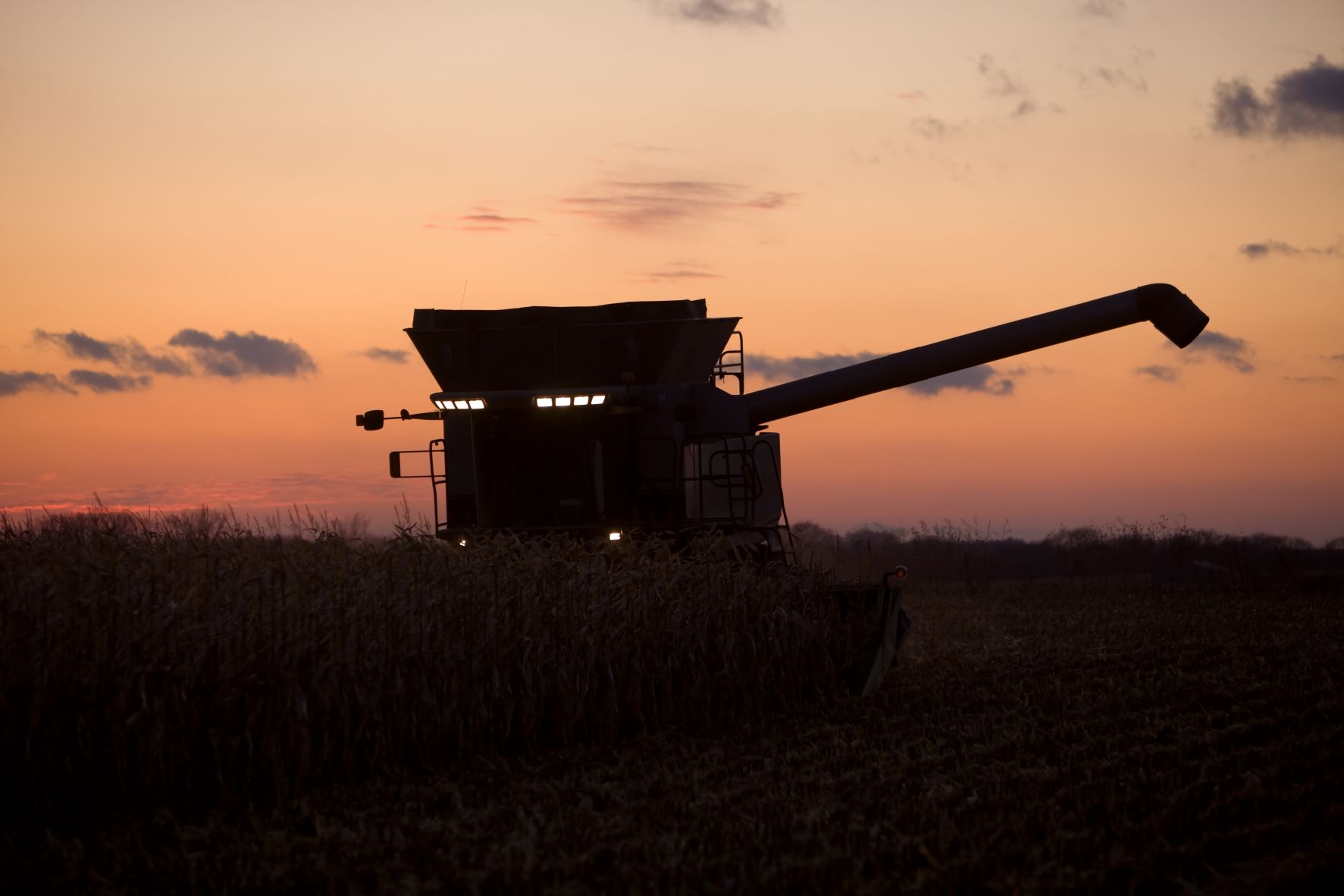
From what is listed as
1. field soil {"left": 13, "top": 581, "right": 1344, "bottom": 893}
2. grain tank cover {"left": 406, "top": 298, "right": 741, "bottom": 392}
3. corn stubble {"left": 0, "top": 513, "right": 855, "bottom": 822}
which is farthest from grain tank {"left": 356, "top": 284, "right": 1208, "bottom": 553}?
field soil {"left": 13, "top": 581, "right": 1344, "bottom": 893}

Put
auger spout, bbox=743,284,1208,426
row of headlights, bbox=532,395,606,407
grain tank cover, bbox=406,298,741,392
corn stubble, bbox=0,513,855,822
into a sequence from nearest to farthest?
1. corn stubble, bbox=0,513,855,822
2. row of headlights, bbox=532,395,606,407
3. grain tank cover, bbox=406,298,741,392
4. auger spout, bbox=743,284,1208,426

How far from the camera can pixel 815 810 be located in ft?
23.5

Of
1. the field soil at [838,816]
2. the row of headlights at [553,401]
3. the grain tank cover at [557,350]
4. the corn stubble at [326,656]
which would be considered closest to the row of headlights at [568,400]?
the row of headlights at [553,401]

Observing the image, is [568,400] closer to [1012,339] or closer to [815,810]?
[1012,339]

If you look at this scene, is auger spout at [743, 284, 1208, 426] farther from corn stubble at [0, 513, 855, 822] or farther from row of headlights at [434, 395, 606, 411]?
corn stubble at [0, 513, 855, 822]

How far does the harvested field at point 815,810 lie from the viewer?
19.9 feet

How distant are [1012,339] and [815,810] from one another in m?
8.62

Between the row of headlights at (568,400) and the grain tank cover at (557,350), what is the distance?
1.73 ft

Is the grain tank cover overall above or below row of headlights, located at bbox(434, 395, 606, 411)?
above

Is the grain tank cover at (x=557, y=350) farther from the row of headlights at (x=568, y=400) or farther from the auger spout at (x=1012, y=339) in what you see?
the auger spout at (x=1012, y=339)

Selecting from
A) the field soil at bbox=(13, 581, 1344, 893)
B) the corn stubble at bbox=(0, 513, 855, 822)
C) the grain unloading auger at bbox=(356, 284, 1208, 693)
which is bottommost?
the field soil at bbox=(13, 581, 1344, 893)

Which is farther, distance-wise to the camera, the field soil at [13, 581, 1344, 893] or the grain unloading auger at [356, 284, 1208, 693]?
the grain unloading auger at [356, 284, 1208, 693]

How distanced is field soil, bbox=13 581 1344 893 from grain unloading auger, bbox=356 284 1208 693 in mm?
2688

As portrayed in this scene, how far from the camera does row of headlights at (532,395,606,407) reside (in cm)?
1236
